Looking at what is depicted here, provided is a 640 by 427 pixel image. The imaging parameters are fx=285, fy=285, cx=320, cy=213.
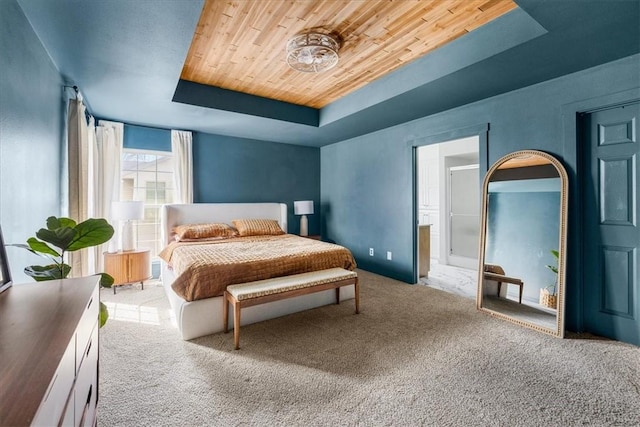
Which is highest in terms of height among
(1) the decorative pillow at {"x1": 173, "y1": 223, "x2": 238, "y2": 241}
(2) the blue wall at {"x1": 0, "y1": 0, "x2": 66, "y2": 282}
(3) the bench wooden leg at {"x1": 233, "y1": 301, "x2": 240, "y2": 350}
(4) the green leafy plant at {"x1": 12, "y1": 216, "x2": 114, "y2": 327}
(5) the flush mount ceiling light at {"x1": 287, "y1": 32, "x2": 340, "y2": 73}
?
(5) the flush mount ceiling light at {"x1": 287, "y1": 32, "x2": 340, "y2": 73}

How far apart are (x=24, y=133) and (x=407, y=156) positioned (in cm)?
384

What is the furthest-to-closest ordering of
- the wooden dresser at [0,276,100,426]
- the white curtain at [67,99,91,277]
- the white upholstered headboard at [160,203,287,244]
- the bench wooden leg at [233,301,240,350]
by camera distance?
1. the white upholstered headboard at [160,203,287,244]
2. the white curtain at [67,99,91,277]
3. the bench wooden leg at [233,301,240,350]
4. the wooden dresser at [0,276,100,426]

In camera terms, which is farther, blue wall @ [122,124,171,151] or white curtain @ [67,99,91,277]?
blue wall @ [122,124,171,151]

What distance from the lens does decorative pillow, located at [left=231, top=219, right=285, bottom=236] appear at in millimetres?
4289

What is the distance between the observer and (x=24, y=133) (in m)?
1.84

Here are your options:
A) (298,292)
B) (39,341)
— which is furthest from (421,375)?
(39,341)

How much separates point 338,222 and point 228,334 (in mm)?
3278

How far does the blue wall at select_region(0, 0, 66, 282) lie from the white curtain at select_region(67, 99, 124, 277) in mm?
307

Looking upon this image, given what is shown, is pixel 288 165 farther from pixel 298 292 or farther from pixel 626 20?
pixel 626 20

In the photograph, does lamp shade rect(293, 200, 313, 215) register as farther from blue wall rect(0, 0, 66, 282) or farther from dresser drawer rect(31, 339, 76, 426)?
dresser drawer rect(31, 339, 76, 426)

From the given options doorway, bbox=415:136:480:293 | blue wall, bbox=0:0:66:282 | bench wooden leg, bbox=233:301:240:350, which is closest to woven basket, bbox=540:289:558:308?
doorway, bbox=415:136:480:293

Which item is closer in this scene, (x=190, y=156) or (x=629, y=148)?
(x=629, y=148)

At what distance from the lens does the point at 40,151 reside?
6.89 feet

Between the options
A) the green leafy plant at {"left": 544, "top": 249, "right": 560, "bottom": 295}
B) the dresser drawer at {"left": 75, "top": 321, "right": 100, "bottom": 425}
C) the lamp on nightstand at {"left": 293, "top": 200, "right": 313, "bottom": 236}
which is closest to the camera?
the dresser drawer at {"left": 75, "top": 321, "right": 100, "bottom": 425}
